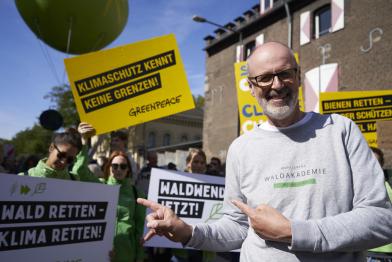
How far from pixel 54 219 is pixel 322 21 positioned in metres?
15.9

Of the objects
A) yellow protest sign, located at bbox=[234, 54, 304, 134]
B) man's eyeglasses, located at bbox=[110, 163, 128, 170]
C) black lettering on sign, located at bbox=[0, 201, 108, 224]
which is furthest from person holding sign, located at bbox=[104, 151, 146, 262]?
yellow protest sign, located at bbox=[234, 54, 304, 134]

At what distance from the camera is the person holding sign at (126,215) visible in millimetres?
3582

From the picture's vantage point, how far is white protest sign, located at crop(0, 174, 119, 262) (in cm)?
247

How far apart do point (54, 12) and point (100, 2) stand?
2.53 feet

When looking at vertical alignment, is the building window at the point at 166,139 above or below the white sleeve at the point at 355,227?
above

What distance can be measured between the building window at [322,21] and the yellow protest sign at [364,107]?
1070 cm

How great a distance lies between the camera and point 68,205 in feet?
9.39

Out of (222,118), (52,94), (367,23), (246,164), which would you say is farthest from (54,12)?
(52,94)

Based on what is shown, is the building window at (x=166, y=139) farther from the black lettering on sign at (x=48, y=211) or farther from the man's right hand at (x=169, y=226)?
the man's right hand at (x=169, y=226)

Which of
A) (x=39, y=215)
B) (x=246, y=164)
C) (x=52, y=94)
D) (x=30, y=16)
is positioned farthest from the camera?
(x=52, y=94)

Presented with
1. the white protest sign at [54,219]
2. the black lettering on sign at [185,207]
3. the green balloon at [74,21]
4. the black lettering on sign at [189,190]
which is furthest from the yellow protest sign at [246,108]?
the white protest sign at [54,219]

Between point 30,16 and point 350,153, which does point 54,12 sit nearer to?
point 30,16

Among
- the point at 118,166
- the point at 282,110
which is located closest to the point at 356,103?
the point at 118,166

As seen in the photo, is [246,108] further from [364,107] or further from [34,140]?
[34,140]
